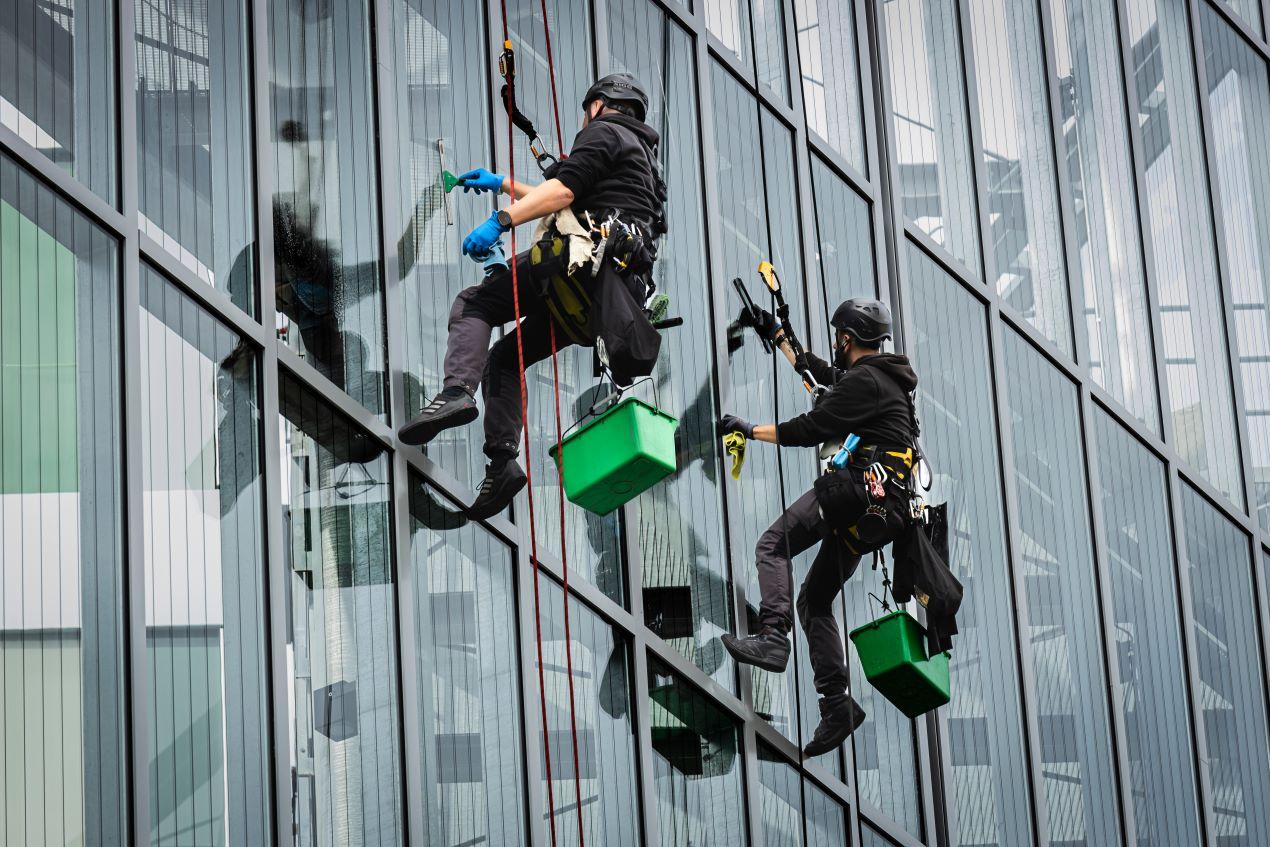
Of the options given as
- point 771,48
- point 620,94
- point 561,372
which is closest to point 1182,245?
point 771,48

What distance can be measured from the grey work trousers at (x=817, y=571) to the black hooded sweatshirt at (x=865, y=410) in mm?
390

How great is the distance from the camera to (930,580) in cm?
908

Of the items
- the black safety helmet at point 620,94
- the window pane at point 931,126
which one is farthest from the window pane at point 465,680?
the window pane at point 931,126

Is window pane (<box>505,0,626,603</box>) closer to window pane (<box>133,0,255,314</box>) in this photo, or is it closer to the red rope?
the red rope

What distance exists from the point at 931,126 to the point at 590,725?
Result: 4034 mm

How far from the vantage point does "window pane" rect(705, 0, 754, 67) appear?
33.8 ft

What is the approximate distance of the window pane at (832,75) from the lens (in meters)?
10.5

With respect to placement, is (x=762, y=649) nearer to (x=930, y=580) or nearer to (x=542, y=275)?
(x=930, y=580)

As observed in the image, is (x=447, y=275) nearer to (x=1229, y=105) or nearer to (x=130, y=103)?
(x=130, y=103)

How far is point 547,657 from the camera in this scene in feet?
28.9

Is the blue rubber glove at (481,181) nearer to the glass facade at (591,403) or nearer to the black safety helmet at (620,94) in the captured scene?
the black safety helmet at (620,94)

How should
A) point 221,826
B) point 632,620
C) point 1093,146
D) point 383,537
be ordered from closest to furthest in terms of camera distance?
point 221,826 < point 383,537 < point 632,620 < point 1093,146

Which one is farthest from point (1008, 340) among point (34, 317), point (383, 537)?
point (34, 317)

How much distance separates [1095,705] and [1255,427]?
87.6 inches
